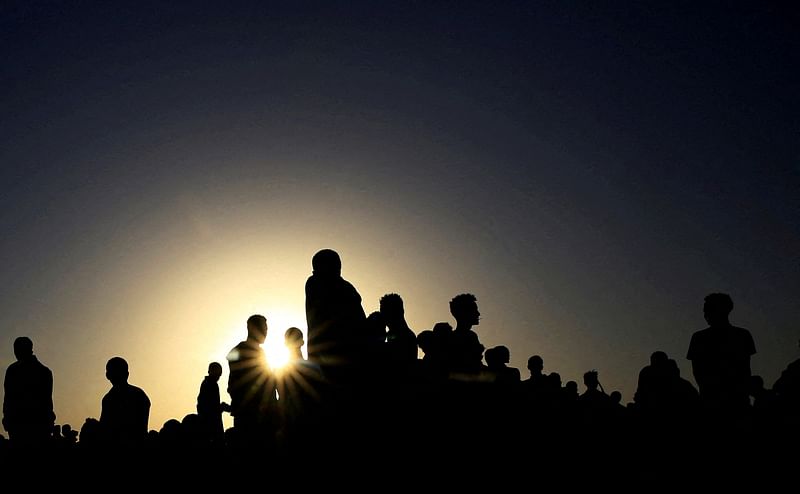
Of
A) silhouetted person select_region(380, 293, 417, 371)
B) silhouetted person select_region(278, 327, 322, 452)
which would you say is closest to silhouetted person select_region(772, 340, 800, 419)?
silhouetted person select_region(380, 293, 417, 371)

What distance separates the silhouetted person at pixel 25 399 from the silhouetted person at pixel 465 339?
19.3ft

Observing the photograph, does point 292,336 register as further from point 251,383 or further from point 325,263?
point 325,263

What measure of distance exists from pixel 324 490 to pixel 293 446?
0.67 m

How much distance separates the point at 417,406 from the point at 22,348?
19.3 ft

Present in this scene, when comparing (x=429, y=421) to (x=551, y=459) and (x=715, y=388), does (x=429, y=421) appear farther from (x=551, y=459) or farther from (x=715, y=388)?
(x=715, y=388)

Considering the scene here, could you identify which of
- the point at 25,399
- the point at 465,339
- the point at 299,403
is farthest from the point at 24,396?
the point at 465,339

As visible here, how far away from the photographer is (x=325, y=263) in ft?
22.6

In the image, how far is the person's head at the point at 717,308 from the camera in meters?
7.72

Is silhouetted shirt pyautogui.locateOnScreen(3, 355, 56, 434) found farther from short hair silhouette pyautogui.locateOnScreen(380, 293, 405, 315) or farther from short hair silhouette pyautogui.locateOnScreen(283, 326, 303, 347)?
short hair silhouette pyautogui.locateOnScreen(380, 293, 405, 315)

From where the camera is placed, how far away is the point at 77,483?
8.27 m

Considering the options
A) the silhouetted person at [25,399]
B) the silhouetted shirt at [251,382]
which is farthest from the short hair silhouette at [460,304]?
the silhouetted person at [25,399]

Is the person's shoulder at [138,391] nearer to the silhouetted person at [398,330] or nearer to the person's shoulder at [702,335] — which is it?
the silhouetted person at [398,330]

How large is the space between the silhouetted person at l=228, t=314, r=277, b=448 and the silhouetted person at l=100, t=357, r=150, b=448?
1.19m

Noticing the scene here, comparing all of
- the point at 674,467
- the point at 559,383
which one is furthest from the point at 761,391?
the point at 674,467
